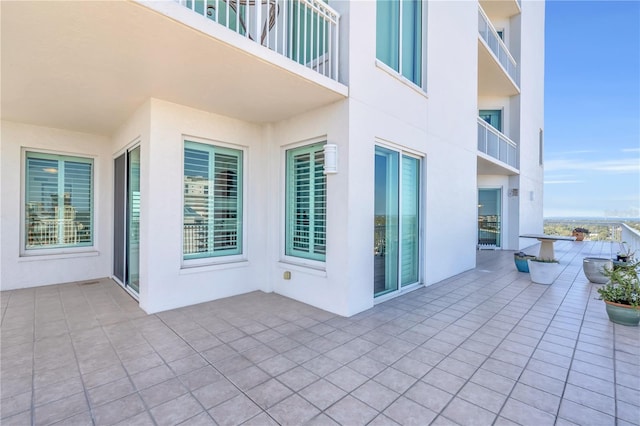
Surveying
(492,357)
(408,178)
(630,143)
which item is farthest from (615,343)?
(630,143)

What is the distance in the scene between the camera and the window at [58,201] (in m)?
5.51

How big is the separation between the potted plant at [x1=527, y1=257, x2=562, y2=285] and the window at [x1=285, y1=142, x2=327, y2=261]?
4.51m

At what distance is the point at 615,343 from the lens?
3.25m

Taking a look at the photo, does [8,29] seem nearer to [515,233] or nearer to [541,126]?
[515,233]

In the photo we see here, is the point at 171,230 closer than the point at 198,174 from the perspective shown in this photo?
Yes

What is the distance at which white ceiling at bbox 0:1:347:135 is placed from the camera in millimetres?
2412

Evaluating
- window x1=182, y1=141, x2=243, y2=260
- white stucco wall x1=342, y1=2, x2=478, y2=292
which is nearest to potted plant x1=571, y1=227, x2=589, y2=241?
white stucco wall x1=342, y1=2, x2=478, y2=292

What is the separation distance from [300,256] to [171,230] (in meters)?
1.97

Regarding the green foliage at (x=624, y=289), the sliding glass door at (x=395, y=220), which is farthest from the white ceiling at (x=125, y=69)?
the green foliage at (x=624, y=289)

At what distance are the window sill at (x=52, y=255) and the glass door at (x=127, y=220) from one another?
0.51m

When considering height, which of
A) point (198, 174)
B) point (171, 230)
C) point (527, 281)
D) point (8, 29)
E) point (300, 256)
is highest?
point (8, 29)

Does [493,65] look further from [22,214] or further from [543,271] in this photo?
[22,214]

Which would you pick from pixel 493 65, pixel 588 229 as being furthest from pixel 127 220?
pixel 588 229

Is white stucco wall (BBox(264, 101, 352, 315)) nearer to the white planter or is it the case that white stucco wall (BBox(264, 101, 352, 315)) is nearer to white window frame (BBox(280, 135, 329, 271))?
white window frame (BBox(280, 135, 329, 271))
